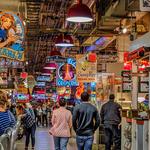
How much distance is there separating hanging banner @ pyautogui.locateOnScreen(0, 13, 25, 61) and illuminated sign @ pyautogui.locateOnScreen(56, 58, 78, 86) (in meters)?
13.8

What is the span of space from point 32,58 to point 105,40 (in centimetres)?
2071

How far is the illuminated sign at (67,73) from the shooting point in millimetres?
23500

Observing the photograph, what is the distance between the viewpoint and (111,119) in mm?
14289

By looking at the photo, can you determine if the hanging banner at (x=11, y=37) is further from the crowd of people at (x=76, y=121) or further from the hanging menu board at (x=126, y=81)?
the hanging menu board at (x=126, y=81)

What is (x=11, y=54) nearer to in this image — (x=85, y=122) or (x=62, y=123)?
(x=85, y=122)

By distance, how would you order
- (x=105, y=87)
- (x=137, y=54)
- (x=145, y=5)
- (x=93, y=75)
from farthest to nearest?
(x=93, y=75) → (x=105, y=87) → (x=137, y=54) → (x=145, y=5)

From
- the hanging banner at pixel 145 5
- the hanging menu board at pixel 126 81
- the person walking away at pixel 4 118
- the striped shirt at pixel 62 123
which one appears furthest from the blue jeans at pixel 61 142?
the hanging menu board at pixel 126 81

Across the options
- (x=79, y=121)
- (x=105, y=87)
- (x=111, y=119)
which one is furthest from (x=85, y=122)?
(x=105, y=87)

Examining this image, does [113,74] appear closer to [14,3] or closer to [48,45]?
[14,3]

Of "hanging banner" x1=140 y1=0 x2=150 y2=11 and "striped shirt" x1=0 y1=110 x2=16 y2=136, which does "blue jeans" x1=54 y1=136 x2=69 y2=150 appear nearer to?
"striped shirt" x1=0 y1=110 x2=16 y2=136

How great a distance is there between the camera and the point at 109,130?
14.5 m

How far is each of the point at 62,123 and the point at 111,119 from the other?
328 centimetres

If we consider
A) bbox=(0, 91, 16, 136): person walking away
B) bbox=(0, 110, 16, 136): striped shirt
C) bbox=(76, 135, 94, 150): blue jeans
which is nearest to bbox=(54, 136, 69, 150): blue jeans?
bbox=(76, 135, 94, 150): blue jeans

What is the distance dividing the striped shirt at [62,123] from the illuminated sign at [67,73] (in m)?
11.9
